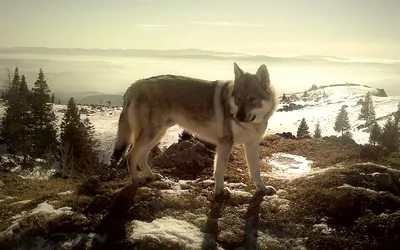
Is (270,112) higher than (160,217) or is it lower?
higher

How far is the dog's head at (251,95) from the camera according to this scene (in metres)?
8.83

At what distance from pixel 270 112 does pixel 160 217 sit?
3.97 m

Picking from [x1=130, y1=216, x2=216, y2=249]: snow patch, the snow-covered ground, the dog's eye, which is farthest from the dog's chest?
the snow-covered ground

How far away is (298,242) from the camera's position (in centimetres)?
741

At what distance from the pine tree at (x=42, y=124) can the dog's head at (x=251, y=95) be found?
43.6m

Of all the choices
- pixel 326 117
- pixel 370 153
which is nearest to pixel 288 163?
pixel 370 153

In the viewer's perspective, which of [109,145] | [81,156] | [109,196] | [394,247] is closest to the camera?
[394,247]

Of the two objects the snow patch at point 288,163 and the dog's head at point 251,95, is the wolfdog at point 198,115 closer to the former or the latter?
the dog's head at point 251,95

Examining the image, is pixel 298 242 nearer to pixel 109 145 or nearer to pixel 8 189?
pixel 8 189

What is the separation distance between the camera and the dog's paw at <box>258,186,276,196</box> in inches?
380

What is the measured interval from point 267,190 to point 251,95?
105 inches

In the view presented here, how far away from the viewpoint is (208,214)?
8344mm

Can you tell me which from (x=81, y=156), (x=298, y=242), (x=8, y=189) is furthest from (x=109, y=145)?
(x=298, y=242)

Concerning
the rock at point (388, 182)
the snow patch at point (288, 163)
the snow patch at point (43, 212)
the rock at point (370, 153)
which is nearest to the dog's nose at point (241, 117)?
the rock at point (388, 182)
